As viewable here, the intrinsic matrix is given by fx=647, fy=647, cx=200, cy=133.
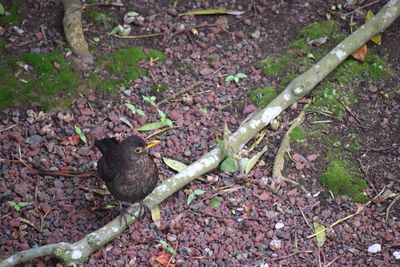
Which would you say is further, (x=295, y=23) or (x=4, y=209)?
(x=295, y=23)

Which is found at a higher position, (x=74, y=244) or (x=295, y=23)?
(x=295, y=23)

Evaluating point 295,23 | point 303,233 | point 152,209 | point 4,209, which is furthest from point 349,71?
point 4,209

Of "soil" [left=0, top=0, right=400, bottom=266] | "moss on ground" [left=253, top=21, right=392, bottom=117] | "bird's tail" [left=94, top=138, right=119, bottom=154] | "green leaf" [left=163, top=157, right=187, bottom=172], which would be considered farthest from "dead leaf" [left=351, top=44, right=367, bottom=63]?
"bird's tail" [left=94, top=138, right=119, bottom=154]

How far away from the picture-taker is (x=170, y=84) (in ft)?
23.5

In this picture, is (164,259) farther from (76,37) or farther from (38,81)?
(76,37)

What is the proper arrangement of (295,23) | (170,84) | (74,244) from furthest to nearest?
(295,23)
(170,84)
(74,244)

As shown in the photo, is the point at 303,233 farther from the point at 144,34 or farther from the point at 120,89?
the point at 144,34

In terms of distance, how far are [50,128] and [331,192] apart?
2874 millimetres

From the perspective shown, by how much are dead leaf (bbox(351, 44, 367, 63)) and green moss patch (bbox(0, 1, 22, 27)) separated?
386 cm

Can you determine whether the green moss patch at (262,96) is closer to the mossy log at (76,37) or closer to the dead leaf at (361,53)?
the dead leaf at (361,53)

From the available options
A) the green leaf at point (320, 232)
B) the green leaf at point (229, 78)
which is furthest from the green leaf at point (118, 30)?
the green leaf at point (320, 232)

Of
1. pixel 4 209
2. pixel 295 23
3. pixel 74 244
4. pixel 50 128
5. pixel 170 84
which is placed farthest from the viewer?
pixel 295 23

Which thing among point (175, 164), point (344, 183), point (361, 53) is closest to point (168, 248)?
point (175, 164)

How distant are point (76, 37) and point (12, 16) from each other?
34.7 inches
